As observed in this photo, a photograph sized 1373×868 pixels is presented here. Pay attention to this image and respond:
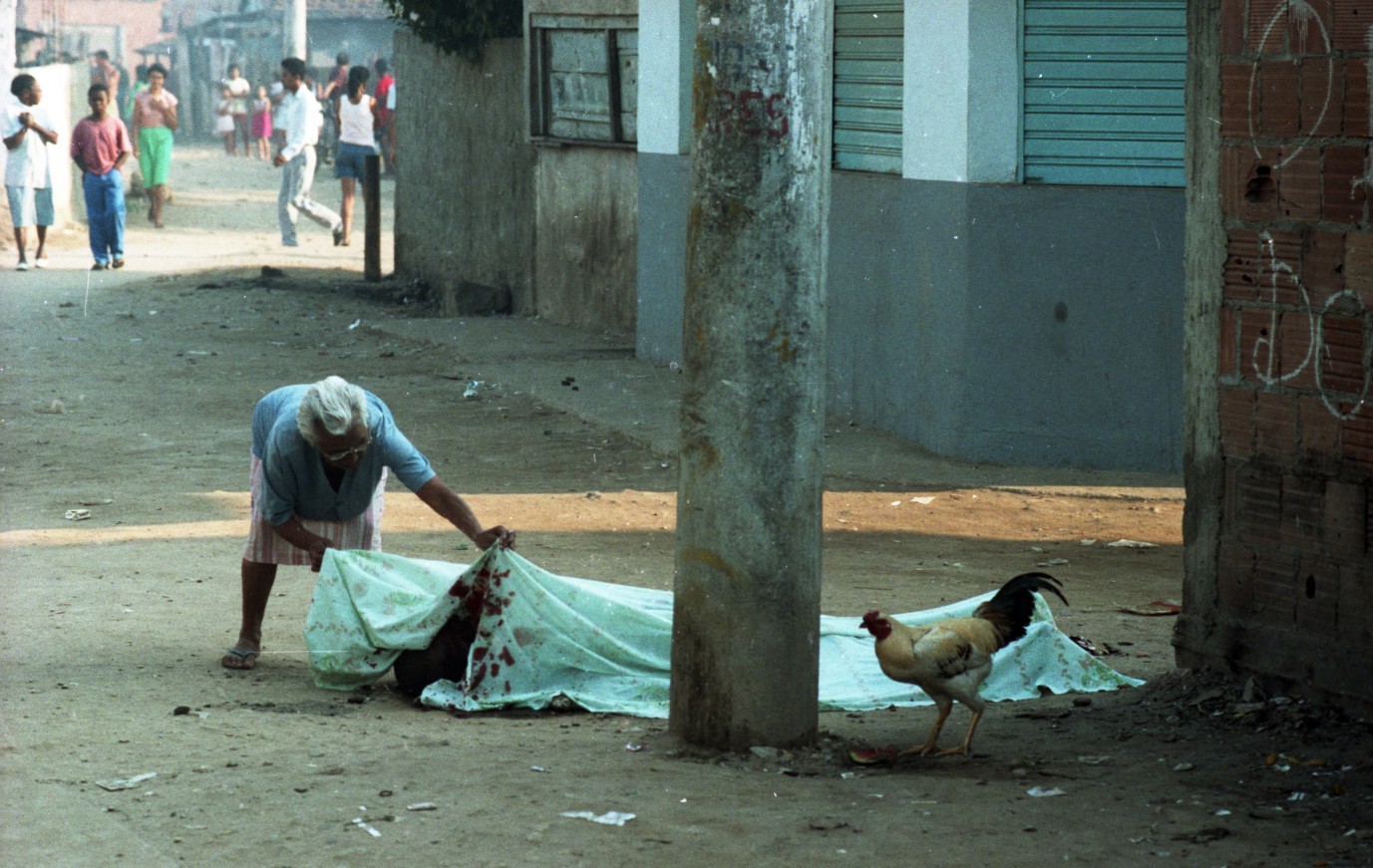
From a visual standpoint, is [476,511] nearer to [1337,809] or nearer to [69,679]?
[69,679]

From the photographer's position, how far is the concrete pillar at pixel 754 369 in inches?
179

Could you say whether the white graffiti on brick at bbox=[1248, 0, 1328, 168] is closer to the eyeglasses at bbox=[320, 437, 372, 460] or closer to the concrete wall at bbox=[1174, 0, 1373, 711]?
the concrete wall at bbox=[1174, 0, 1373, 711]

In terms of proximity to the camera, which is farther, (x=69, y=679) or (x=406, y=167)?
(x=406, y=167)

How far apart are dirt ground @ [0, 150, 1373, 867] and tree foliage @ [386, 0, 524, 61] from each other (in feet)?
13.9

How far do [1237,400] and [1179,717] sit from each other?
939 mm

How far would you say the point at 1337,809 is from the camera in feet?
14.2

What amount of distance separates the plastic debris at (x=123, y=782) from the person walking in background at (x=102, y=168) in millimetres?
13983

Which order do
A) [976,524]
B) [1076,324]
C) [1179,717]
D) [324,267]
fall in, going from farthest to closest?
1. [324,267]
2. [1076,324]
3. [976,524]
4. [1179,717]

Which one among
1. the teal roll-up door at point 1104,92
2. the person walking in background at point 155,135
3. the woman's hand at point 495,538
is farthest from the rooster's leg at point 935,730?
the person walking in background at point 155,135

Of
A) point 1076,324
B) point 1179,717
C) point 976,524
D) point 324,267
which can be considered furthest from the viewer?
point 324,267

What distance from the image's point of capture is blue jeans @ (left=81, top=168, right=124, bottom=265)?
58.1 ft

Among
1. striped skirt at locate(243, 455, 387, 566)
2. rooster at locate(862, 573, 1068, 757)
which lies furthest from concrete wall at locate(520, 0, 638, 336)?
rooster at locate(862, 573, 1068, 757)

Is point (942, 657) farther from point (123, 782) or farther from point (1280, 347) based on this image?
point (123, 782)

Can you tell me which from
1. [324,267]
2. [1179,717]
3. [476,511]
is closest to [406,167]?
[324,267]
